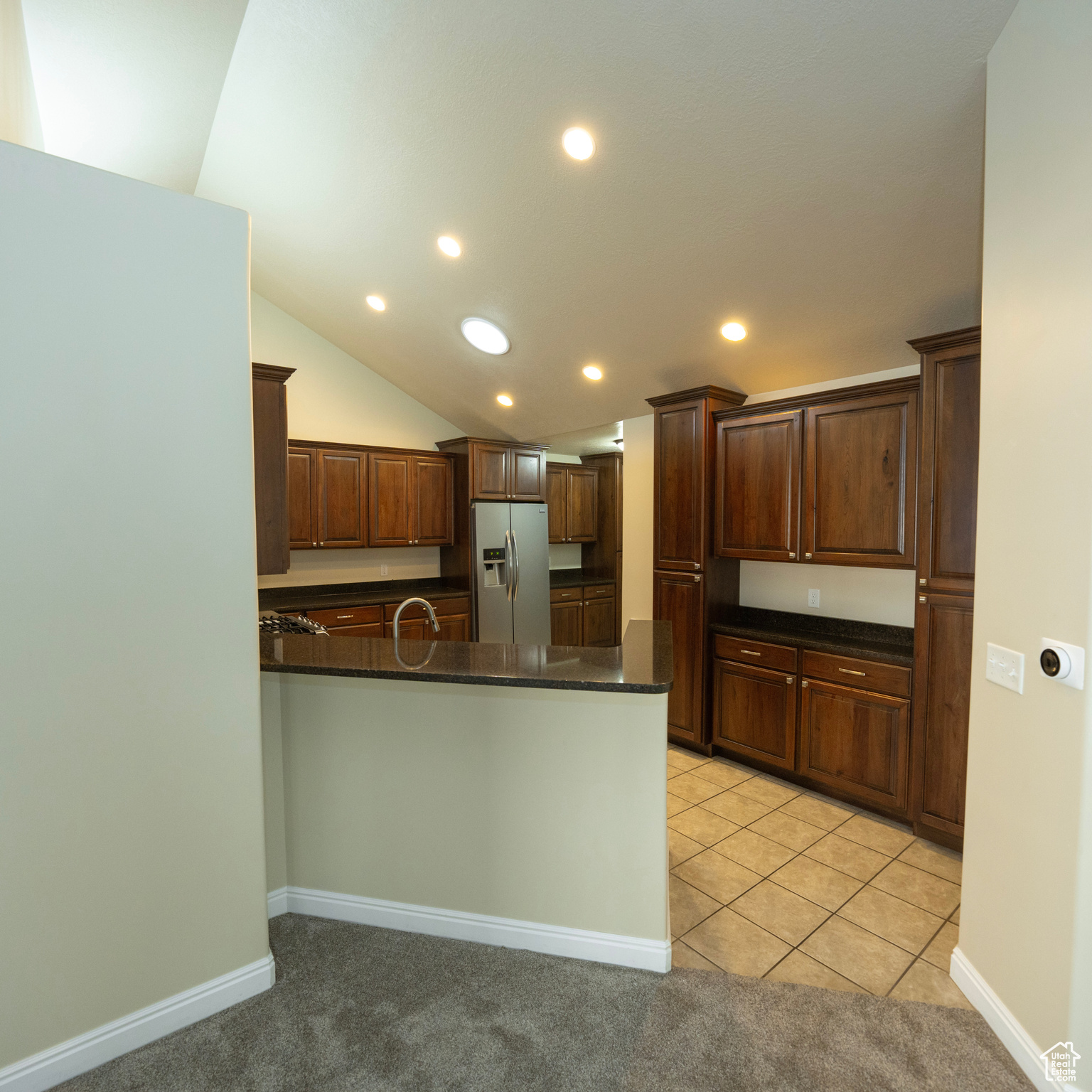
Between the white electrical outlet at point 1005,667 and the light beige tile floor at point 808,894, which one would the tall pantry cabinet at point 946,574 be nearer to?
the light beige tile floor at point 808,894

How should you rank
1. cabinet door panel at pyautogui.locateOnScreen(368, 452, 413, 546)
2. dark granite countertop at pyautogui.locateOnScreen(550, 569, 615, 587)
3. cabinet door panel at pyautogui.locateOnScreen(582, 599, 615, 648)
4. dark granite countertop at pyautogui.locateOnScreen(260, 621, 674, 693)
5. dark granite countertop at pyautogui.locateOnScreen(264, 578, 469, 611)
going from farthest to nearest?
cabinet door panel at pyautogui.locateOnScreen(582, 599, 615, 648) < dark granite countertop at pyautogui.locateOnScreen(550, 569, 615, 587) < cabinet door panel at pyautogui.locateOnScreen(368, 452, 413, 546) < dark granite countertop at pyautogui.locateOnScreen(264, 578, 469, 611) < dark granite countertop at pyautogui.locateOnScreen(260, 621, 674, 693)

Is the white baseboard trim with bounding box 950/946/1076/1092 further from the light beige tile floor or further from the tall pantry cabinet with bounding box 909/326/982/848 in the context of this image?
the tall pantry cabinet with bounding box 909/326/982/848

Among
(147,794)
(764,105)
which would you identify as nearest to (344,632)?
(147,794)

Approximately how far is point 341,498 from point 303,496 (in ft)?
1.03

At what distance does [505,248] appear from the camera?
10.9 feet

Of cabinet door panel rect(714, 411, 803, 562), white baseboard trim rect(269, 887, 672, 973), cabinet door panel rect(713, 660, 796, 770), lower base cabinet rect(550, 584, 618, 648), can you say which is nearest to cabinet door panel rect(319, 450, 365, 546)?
lower base cabinet rect(550, 584, 618, 648)

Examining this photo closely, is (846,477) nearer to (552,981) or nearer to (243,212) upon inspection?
(552,981)

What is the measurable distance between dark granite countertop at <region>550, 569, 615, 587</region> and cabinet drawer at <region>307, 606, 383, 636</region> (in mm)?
2055

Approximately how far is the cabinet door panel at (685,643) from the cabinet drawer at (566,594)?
7.99 ft

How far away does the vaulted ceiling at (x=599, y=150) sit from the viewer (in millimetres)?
1992

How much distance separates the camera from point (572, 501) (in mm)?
7078

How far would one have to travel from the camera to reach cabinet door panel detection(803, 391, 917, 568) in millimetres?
3059

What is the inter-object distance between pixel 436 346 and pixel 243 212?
2903 millimetres

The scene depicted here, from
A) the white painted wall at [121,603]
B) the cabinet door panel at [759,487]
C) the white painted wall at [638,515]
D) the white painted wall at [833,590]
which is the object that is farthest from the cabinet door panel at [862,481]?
the white painted wall at [121,603]
